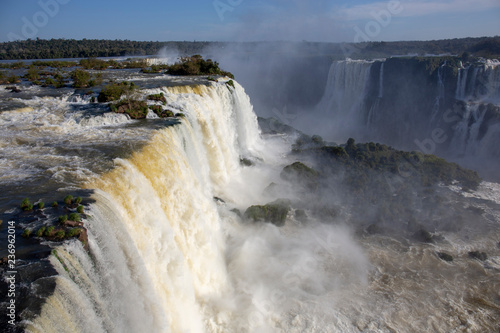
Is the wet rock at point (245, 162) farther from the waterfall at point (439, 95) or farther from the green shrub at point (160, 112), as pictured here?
the waterfall at point (439, 95)

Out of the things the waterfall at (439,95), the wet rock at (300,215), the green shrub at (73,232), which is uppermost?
the waterfall at (439,95)

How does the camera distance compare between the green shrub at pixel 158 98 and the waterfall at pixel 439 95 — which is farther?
the waterfall at pixel 439 95

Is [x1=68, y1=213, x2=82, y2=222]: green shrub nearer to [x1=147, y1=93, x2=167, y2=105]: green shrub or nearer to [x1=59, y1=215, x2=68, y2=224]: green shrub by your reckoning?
[x1=59, y1=215, x2=68, y2=224]: green shrub

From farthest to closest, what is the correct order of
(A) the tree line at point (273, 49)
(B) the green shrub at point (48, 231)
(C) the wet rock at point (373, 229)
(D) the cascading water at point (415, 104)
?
Answer: (A) the tree line at point (273, 49) < (D) the cascading water at point (415, 104) < (C) the wet rock at point (373, 229) < (B) the green shrub at point (48, 231)

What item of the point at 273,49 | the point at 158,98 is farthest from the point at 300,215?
the point at 273,49

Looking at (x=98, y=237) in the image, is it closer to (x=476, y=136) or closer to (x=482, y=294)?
(x=482, y=294)

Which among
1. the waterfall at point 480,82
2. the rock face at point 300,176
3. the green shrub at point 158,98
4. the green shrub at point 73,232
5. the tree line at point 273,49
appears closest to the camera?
the green shrub at point 73,232

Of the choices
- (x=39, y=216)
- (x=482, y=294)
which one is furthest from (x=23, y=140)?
(x=482, y=294)

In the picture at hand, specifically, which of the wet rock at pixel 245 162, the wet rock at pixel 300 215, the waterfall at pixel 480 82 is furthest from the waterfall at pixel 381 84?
the wet rock at pixel 300 215

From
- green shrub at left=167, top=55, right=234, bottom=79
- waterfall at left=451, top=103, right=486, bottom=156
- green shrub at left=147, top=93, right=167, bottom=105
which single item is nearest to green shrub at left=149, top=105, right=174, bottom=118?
green shrub at left=147, top=93, right=167, bottom=105
